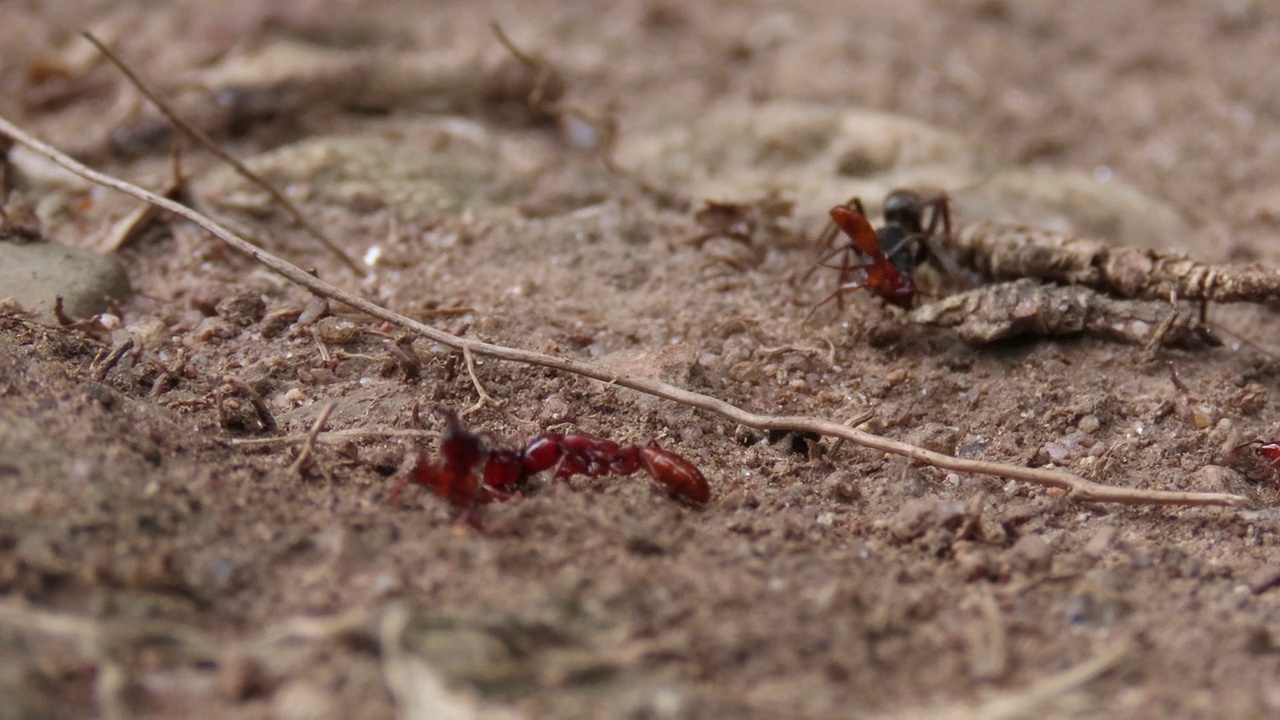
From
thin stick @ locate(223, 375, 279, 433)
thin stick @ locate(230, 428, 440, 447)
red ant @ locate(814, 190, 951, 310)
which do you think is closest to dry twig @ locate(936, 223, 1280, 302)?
red ant @ locate(814, 190, 951, 310)

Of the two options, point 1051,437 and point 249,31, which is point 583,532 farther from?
point 249,31

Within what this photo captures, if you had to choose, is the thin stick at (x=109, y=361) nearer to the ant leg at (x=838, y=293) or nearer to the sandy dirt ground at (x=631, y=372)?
the sandy dirt ground at (x=631, y=372)

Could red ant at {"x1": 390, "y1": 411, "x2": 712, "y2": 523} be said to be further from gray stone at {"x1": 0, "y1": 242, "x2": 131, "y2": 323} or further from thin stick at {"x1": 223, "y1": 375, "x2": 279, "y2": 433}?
gray stone at {"x1": 0, "y1": 242, "x2": 131, "y2": 323}

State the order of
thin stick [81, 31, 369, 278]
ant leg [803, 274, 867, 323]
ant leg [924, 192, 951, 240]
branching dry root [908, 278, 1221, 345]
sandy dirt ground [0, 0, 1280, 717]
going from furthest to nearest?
ant leg [924, 192, 951, 240], thin stick [81, 31, 369, 278], ant leg [803, 274, 867, 323], branching dry root [908, 278, 1221, 345], sandy dirt ground [0, 0, 1280, 717]

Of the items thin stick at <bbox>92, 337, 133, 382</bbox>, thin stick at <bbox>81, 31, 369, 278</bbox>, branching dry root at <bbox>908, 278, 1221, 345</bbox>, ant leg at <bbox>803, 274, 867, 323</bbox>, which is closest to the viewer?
thin stick at <bbox>92, 337, 133, 382</bbox>

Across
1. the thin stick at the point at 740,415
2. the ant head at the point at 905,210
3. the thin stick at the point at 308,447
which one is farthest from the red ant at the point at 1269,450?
the thin stick at the point at 308,447

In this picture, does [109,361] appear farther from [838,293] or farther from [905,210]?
[905,210]

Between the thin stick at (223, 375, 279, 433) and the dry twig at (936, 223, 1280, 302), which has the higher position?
the dry twig at (936, 223, 1280, 302)

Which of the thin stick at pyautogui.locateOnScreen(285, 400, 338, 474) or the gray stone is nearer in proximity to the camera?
the thin stick at pyautogui.locateOnScreen(285, 400, 338, 474)
